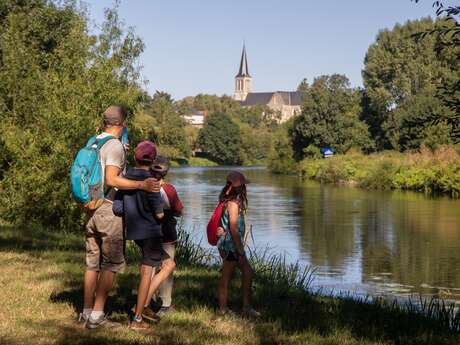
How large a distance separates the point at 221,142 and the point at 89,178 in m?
113

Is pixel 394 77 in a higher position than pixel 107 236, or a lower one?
higher

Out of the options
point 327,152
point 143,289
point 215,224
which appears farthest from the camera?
point 327,152

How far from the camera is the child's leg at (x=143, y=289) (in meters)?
6.24

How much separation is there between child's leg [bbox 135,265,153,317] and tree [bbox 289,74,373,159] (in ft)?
234

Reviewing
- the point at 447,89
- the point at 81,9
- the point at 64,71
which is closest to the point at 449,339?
the point at 447,89

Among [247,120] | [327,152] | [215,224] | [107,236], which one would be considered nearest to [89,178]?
[107,236]

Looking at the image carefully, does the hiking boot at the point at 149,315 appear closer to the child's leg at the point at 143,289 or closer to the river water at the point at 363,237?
the child's leg at the point at 143,289

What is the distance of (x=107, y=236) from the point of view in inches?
244

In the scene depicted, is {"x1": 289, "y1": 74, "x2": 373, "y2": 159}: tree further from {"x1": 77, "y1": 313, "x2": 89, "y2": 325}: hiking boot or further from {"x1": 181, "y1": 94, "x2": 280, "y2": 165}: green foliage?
{"x1": 77, "y1": 313, "x2": 89, "y2": 325}: hiking boot

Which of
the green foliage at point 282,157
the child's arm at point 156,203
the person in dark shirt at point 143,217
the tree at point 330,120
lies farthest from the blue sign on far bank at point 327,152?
the child's arm at point 156,203

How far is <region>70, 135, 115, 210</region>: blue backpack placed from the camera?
6160mm

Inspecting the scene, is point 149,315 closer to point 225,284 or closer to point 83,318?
point 83,318

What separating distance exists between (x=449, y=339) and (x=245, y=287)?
187 centimetres

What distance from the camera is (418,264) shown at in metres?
20.8
